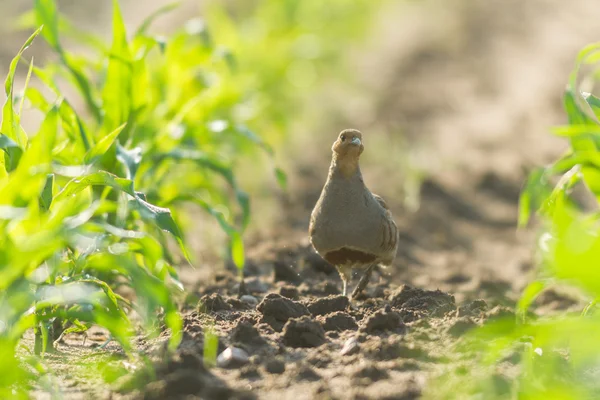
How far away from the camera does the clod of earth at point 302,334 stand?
3.46m

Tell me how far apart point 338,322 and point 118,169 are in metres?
1.30

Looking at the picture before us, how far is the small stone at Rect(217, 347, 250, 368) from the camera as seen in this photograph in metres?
3.22

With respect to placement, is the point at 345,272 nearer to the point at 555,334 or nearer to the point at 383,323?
the point at 383,323

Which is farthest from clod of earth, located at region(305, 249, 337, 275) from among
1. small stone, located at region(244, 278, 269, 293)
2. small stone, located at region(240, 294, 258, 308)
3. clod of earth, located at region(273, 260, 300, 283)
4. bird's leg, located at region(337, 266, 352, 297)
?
small stone, located at region(240, 294, 258, 308)

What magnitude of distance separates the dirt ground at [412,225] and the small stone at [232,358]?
0.4 inches

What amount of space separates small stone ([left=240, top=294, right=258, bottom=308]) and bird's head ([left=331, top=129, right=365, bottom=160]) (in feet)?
2.54

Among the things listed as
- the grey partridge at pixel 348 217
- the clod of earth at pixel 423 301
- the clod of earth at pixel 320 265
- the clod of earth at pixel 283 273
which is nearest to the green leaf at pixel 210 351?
the grey partridge at pixel 348 217

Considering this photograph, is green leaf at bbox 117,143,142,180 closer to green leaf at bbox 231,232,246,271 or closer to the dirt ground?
green leaf at bbox 231,232,246,271

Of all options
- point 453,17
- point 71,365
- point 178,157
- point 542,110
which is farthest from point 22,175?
point 453,17

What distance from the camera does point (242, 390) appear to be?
2.94m

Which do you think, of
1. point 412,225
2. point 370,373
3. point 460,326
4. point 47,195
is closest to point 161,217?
point 47,195

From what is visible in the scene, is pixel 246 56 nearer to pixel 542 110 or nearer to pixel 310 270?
pixel 310 270

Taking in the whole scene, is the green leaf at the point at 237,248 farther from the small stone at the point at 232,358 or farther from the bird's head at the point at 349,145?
the small stone at the point at 232,358

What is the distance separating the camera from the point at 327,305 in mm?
3939
